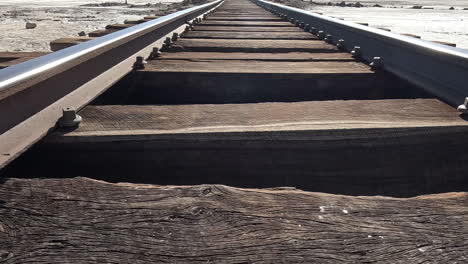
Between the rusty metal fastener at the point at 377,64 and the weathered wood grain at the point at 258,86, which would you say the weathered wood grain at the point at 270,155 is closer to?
the weathered wood grain at the point at 258,86

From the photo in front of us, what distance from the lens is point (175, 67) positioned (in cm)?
286

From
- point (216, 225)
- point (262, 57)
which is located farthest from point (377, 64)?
point (216, 225)

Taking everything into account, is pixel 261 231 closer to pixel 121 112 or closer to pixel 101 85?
pixel 121 112

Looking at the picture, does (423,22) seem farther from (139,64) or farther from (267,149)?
(267,149)

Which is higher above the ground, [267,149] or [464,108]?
[464,108]

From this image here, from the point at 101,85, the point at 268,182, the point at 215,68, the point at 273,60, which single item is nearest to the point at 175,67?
the point at 215,68

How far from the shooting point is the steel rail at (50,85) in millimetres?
1440

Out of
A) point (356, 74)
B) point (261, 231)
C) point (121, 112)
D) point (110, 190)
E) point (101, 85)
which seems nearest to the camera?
point (261, 231)

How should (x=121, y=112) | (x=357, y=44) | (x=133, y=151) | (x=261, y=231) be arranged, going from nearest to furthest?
(x=261, y=231), (x=133, y=151), (x=121, y=112), (x=357, y=44)

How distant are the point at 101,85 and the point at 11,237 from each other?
1.38 metres

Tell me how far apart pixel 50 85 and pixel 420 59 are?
7.57 feet

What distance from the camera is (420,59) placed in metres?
2.55

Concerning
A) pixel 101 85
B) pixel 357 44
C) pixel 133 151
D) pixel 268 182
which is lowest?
pixel 268 182

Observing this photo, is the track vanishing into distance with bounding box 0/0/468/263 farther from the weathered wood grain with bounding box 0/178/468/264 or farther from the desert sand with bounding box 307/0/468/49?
the desert sand with bounding box 307/0/468/49
